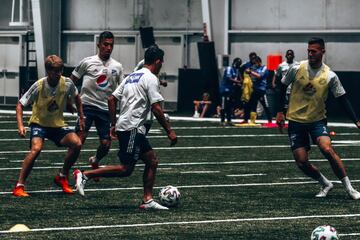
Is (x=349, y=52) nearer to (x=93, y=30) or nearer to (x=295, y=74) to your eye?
(x=93, y=30)

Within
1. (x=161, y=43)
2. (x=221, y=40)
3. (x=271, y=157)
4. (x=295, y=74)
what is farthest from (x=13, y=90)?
(x=295, y=74)

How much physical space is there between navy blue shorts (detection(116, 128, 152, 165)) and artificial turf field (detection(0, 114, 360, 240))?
0.60 metres

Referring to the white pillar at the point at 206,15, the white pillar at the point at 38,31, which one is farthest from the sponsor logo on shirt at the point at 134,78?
the white pillar at the point at 38,31

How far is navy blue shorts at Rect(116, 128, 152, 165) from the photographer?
43.7 feet

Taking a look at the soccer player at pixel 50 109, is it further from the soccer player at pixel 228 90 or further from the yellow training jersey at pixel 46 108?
the soccer player at pixel 228 90

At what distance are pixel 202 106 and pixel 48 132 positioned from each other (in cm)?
2287

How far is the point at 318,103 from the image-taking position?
589 inches

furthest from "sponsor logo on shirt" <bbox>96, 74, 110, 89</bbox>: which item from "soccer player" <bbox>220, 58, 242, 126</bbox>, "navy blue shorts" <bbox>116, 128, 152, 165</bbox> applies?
"soccer player" <bbox>220, 58, 242, 126</bbox>

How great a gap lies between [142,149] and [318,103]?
277 cm

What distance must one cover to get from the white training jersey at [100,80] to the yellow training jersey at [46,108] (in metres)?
1.71

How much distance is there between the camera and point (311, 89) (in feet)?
49.1

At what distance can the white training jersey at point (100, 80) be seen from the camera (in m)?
16.8

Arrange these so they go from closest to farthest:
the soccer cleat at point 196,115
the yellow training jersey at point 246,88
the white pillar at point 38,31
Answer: the yellow training jersey at point 246,88 → the soccer cleat at point 196,115 → the white pillar at point 38,31

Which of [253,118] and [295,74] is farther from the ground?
[295,74]
